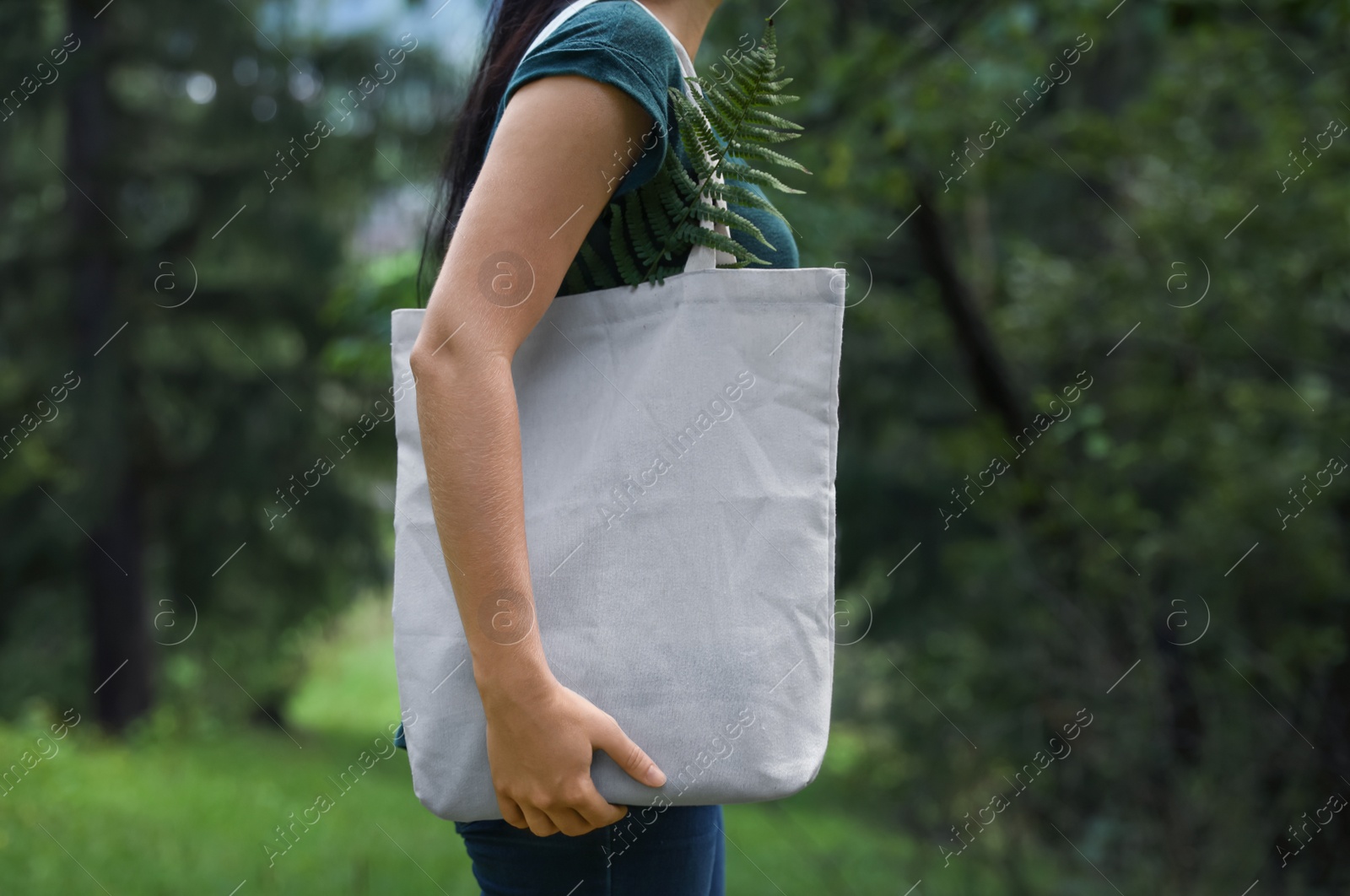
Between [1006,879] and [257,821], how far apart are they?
9.78 ft

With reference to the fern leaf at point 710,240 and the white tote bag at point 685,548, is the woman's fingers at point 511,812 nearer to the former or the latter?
the white tote bag at point 685,548

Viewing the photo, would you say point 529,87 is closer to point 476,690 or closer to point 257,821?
point 476,690

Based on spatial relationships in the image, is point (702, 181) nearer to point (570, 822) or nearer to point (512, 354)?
point (512, 354)

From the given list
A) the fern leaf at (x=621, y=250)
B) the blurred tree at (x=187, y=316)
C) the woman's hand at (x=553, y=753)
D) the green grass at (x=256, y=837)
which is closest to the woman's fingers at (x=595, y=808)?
the woman's hand at (x=553, y=753)

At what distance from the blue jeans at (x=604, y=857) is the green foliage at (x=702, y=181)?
0.50 m

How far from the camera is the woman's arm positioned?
33.2 inches

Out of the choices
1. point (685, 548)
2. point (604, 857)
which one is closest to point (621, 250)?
point (685, 548)

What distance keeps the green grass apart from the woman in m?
1.95

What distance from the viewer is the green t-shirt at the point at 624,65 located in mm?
879

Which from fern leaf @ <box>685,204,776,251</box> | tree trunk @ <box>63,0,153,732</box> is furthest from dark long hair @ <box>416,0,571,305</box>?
tree trunk @ <box>63,0,153,732</box>

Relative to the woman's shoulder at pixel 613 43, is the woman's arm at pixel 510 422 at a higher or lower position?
lower

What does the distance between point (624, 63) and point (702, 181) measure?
0.41 feet

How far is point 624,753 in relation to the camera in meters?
0.86

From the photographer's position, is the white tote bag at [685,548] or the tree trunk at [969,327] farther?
the tree trunk at [969,327]
